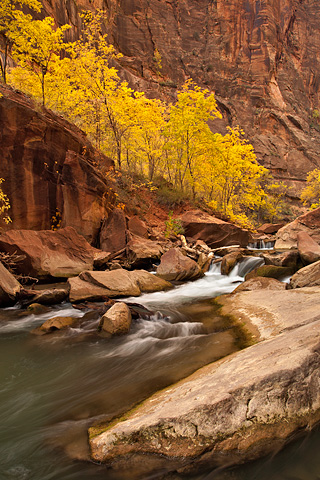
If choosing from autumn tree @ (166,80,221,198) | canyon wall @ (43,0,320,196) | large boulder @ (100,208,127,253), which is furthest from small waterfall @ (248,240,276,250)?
canyon wall @ (43,0,320,196)

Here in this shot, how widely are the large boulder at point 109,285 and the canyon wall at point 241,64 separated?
50.6 m

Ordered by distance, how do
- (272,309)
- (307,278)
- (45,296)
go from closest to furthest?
(272,309), (307,278), (45,296)

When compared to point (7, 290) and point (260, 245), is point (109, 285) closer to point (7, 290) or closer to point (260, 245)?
point (7, 290)

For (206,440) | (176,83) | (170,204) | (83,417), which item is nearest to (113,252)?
(170,204)

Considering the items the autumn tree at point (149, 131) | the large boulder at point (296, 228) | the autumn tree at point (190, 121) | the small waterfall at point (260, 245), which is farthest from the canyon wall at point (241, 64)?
the large boulder at point (296, 228)

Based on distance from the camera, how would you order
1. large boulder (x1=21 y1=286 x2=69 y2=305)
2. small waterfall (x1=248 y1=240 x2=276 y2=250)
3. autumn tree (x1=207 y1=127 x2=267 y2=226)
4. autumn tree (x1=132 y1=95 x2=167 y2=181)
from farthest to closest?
small waterfall (x1=248 y1=240 x2=276 y2=250) → autumn tree (x1=207 y1=127 x2=267 y2=226) → autumn tree (x1=132 y1=95 x2=167 y2=181) → large boulder (x1=21 y1=286 x2=69 y2=305)

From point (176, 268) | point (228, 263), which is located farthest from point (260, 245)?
point (176, 268)

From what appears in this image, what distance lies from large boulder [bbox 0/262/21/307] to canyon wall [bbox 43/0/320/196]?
5190cm

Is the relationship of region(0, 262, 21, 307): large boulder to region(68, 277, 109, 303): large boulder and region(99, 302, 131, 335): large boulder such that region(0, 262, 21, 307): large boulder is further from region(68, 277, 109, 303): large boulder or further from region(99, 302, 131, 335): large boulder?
region(99, 302, 131, 335): large boulder

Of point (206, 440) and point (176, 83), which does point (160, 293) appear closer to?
point (206, 440)

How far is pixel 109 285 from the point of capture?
858 centimetres

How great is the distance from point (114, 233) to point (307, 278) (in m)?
8.59

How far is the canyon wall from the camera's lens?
53719mm

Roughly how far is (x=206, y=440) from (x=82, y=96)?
719 inches
